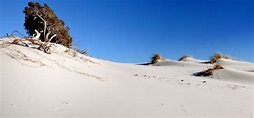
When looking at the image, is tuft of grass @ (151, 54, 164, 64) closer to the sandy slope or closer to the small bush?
the small bush

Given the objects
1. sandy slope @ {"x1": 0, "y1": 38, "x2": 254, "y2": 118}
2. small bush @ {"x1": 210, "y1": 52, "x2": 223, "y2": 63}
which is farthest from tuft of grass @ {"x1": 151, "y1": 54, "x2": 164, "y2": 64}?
sandy slope @ {"x1": 0, "y1": 38, "x2": 254, "y2": 118}

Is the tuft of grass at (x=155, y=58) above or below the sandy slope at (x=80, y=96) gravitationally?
above

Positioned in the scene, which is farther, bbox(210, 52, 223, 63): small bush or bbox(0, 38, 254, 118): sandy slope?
bbox(210, 52, 223, 63): small bush

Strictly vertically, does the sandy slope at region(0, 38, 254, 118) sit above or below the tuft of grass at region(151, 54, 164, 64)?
below

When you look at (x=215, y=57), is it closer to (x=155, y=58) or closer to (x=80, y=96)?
(x=155, y=58)

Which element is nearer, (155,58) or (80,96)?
(80,96)

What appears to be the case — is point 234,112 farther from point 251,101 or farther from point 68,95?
point 68,95

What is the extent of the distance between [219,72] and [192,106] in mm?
4841

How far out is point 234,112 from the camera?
363 cm

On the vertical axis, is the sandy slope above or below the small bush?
below

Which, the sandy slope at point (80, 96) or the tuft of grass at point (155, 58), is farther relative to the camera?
the tuft of grass at point (155, 58)

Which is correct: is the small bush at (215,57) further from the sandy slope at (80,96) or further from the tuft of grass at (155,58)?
the sandy slope at (80,96)

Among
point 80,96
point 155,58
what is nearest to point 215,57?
point 155,58

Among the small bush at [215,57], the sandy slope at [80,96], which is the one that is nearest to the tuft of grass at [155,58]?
the small bush at [215,57]
